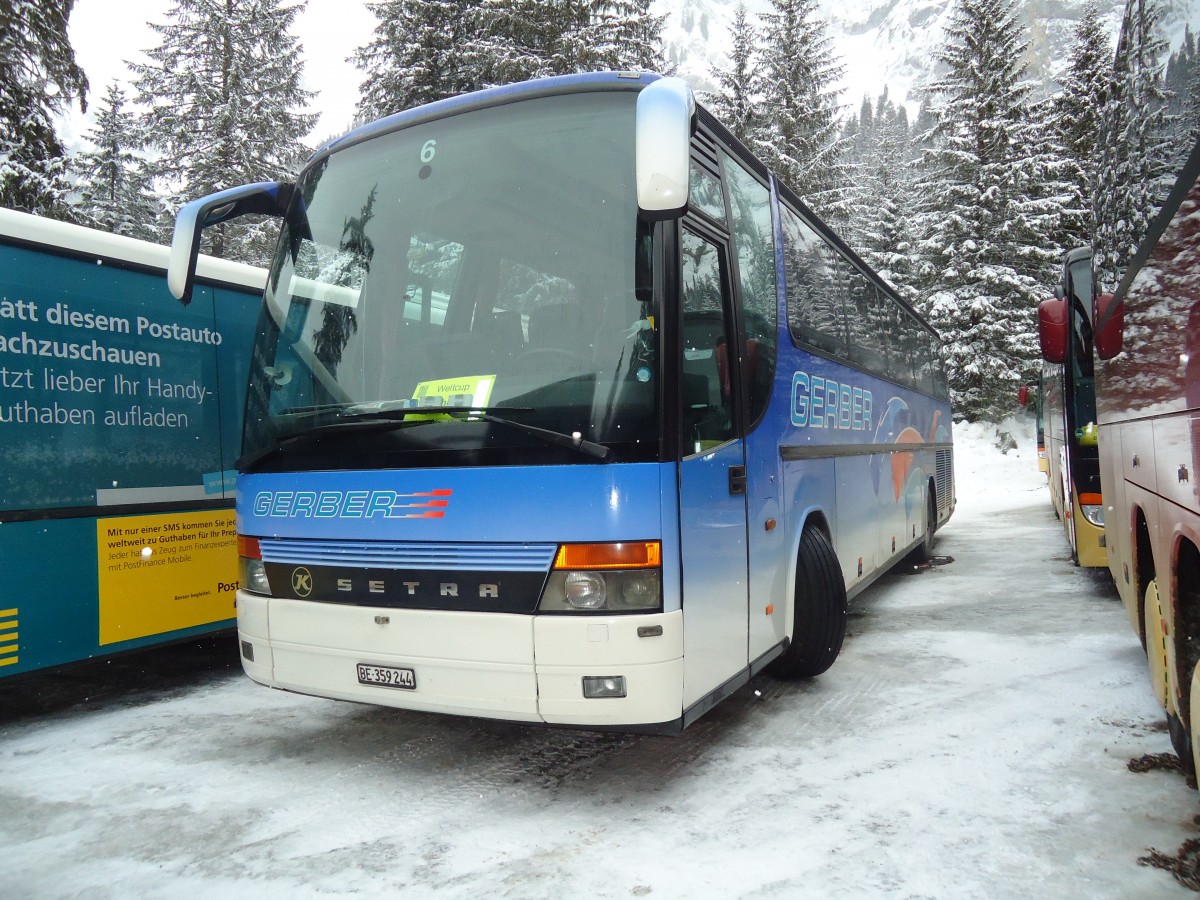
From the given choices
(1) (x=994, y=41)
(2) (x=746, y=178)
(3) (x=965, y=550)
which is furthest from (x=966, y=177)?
(2) (x=746, y=178)

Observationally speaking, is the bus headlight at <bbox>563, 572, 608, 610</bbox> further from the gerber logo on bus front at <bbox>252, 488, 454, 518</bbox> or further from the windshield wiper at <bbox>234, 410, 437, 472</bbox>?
the windshield wiper at <bbox>234, 410, 437, 472</bbox>

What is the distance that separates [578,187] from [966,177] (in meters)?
33.4

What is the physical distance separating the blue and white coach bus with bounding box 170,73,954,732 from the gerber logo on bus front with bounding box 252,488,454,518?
0.5 inches

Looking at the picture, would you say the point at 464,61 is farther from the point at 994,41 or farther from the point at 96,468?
the point at 994,41

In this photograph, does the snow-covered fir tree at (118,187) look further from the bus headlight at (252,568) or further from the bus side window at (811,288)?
the bus headlight at (252,568)

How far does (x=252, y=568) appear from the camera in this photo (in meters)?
4.29

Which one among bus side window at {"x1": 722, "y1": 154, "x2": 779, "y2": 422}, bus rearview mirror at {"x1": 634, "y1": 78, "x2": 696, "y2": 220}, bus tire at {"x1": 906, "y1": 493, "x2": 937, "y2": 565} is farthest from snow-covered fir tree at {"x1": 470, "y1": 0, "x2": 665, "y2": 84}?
bus rearview mirror at {"x1": 634, "y1": 78, "x2": 696, "y2": 220}

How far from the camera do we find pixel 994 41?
105ft

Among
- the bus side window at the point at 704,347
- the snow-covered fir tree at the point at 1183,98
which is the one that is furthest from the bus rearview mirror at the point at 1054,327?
the snow-covered fir tree at the point at 1183,98

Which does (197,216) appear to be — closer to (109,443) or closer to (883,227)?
(109,443)

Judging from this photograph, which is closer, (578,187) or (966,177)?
(578,187)

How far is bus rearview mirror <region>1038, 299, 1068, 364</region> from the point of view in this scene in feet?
23.5

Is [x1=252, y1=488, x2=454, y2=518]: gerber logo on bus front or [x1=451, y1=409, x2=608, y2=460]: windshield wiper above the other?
[x1=451, y1=409, x2=608, y2=460]: windshield wiper

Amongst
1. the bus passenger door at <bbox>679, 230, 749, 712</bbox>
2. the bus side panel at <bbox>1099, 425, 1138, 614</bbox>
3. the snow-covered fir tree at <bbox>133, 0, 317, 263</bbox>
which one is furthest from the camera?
the snow-covered fir tree at <bbox>133, 0, 317, 263</bbox>
